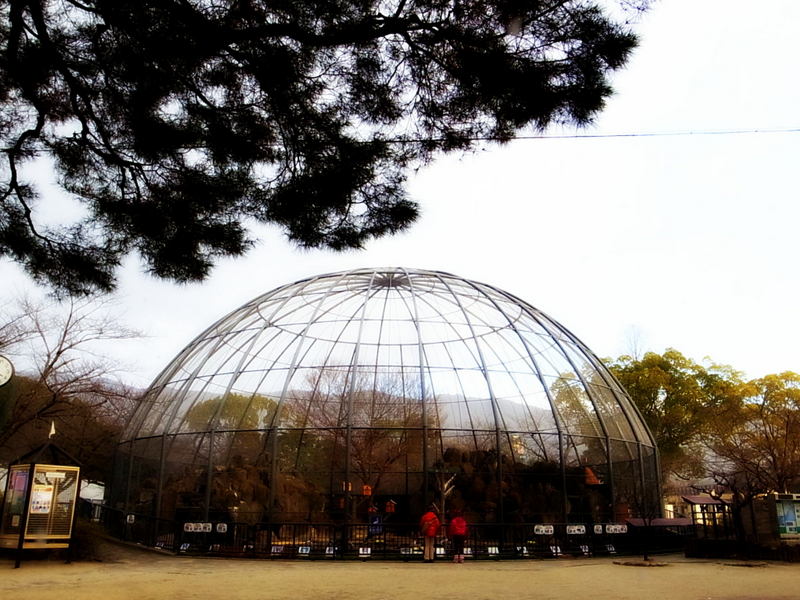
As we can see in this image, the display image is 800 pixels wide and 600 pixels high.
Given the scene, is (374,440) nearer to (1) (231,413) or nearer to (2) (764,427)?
(1) (231,413)

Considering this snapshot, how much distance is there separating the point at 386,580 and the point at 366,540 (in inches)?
156

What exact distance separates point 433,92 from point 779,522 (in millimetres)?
13347

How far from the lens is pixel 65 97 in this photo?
7336 millimetres

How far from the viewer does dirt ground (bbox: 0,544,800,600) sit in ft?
26.5

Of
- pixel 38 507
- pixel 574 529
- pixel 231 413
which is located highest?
pixel 231 413

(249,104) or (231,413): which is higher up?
(249,104)

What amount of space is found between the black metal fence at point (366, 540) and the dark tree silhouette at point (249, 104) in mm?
7549

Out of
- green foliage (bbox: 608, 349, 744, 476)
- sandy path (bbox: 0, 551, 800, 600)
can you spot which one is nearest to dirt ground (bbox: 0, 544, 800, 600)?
sandy path (bbox: 0, 551, 800, 600)

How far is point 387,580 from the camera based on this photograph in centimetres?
980

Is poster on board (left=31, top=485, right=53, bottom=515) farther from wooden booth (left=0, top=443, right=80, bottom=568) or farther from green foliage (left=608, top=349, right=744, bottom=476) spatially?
green foliage (left=608, top=349, right=744, bottom=476)

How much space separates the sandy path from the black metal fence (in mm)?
631

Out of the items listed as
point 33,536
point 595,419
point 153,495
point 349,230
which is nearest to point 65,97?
point 349,230

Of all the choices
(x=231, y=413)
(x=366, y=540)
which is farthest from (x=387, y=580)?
(x=231, y=413)

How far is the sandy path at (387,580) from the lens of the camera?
8062mm
